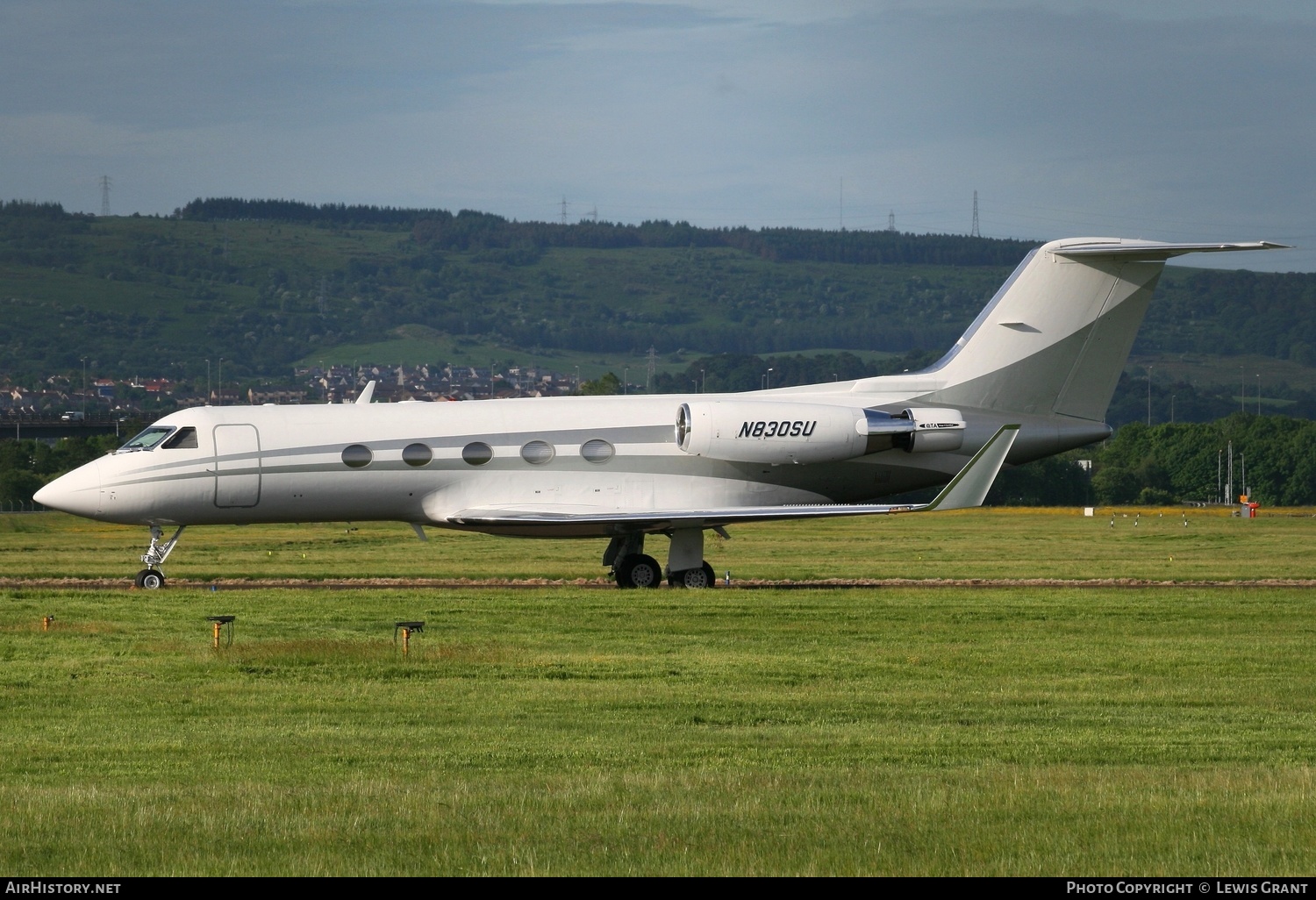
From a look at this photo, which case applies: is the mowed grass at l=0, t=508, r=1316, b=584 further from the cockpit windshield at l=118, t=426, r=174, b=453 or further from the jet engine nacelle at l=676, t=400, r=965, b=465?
the jet engine nacelle at l=676, t=400, r=965, b=465

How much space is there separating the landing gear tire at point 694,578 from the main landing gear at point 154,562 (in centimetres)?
813

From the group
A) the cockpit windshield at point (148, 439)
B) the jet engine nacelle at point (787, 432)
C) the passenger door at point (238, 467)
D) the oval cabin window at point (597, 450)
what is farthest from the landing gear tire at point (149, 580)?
the jet engine nacelle at point (787, 432)

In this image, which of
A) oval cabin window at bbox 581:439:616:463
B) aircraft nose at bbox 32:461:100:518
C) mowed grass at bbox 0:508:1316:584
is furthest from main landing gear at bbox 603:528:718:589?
aircraft nose at bbox 32:461:100:518

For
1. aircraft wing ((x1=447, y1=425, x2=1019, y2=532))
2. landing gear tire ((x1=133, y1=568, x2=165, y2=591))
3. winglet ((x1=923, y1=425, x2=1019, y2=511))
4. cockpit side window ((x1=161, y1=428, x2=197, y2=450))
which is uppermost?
cockpit side window ((x1=161, y1=428, x2=197, y2=450))

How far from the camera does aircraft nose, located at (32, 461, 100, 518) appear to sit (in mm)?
26469

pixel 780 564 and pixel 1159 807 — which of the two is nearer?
pixel 1159 807

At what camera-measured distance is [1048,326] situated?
27.9 m

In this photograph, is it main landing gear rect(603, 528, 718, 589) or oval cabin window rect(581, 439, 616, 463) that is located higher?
oval cabin window rect(581, 439, 616, 463)

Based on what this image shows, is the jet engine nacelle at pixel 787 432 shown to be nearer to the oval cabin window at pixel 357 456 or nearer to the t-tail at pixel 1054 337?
the t-tail at pixel 1054 337

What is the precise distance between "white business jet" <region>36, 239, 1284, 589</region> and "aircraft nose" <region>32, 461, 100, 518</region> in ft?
0.12

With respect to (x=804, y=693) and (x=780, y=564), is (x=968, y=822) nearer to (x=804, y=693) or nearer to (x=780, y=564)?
(x=804, y=693)

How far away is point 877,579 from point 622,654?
511 inches

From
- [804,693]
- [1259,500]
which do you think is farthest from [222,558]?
[1259,500]

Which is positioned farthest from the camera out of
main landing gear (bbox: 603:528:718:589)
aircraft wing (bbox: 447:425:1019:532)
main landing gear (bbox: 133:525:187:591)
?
main landing gear (bbox: 603:528:718:589)
